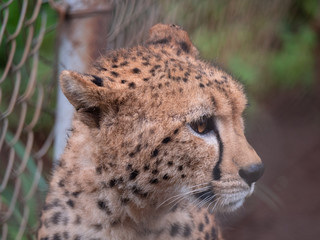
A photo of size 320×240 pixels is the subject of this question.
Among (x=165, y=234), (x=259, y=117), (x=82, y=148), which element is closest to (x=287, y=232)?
(x=259, y=117)

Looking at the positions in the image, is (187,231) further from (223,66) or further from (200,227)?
(223,66)

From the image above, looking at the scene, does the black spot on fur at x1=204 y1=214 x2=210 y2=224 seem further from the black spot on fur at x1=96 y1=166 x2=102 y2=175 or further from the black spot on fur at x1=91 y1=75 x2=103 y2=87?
the black spot on fur at x1=91 y1=75 x2=103 y2=87

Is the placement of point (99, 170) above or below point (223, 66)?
below

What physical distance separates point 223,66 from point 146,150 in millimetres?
623

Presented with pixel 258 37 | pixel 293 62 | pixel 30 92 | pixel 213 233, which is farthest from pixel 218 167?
pixel 293 62

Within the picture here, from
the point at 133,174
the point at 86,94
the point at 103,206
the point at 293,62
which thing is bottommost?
the point at 103,206

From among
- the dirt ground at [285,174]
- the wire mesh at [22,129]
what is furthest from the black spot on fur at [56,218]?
the dirt ground at [285,174]

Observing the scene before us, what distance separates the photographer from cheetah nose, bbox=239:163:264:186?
5.21 feet

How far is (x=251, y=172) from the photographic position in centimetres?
159

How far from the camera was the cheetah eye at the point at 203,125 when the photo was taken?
5.28ft

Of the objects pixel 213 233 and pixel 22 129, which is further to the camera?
pixel 22 129

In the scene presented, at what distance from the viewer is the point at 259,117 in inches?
172

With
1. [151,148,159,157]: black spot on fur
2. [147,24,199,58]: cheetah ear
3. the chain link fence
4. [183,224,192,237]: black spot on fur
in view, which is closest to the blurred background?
the chain link fence

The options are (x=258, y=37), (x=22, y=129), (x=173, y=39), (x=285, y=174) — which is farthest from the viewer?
(x=258, y=37)
